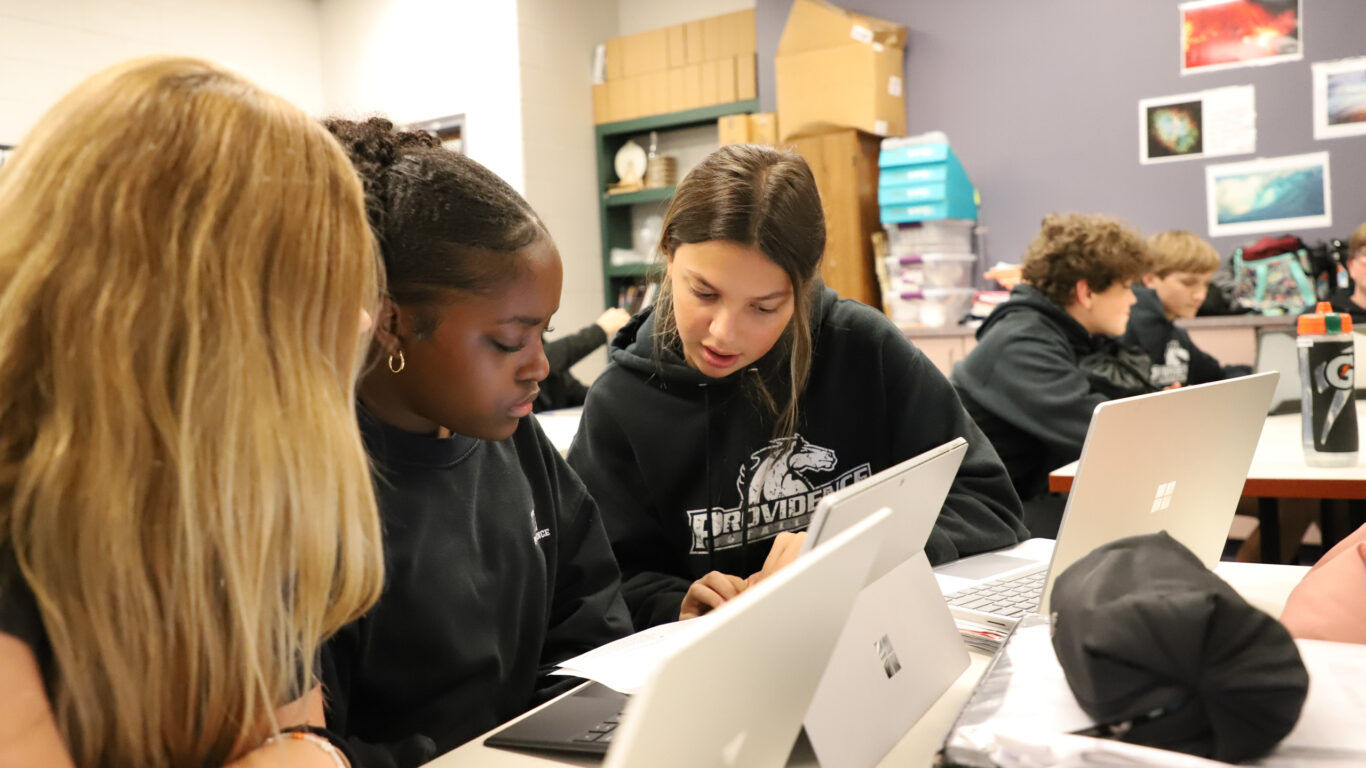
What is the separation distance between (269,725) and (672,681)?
40 cm

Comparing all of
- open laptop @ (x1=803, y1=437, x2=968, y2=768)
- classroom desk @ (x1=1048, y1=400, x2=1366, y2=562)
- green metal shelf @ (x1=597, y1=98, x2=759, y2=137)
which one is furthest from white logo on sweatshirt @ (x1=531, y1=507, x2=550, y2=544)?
green metal shelf @ (x1=597, y1=98, x2=759, y2=137)

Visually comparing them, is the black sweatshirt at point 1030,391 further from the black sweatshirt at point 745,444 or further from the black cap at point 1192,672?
the black cap at point 1192,672

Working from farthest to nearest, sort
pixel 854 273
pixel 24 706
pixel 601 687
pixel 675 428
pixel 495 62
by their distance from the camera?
pixel 495 62 → pixel 854 273 → pixel 675 428 → pixel 601 687 → pixel 24 706

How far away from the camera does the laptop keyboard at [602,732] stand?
0.81m

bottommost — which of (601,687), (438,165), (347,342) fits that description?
(601,687)

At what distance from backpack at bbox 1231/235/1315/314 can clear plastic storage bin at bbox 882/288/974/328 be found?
96 centimetres

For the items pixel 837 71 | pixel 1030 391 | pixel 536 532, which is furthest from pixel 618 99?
pixel 536 532

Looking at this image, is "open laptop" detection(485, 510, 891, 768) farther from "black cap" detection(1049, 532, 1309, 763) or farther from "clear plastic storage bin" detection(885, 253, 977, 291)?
"clear plastic storage bin" detection(885, 253, 977, 291)

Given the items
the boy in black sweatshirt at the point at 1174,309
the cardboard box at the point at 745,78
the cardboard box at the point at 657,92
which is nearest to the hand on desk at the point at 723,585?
the boy in black sweatshirt at the point at 1174,309

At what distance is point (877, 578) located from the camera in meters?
0.82

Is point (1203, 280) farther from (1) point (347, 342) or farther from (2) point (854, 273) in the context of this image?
(1) point (347, 342)

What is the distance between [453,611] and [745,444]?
0.58 meters

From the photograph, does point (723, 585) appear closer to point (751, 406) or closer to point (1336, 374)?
point (751, 406)

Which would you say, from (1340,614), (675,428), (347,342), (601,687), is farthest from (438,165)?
(1340,614)
